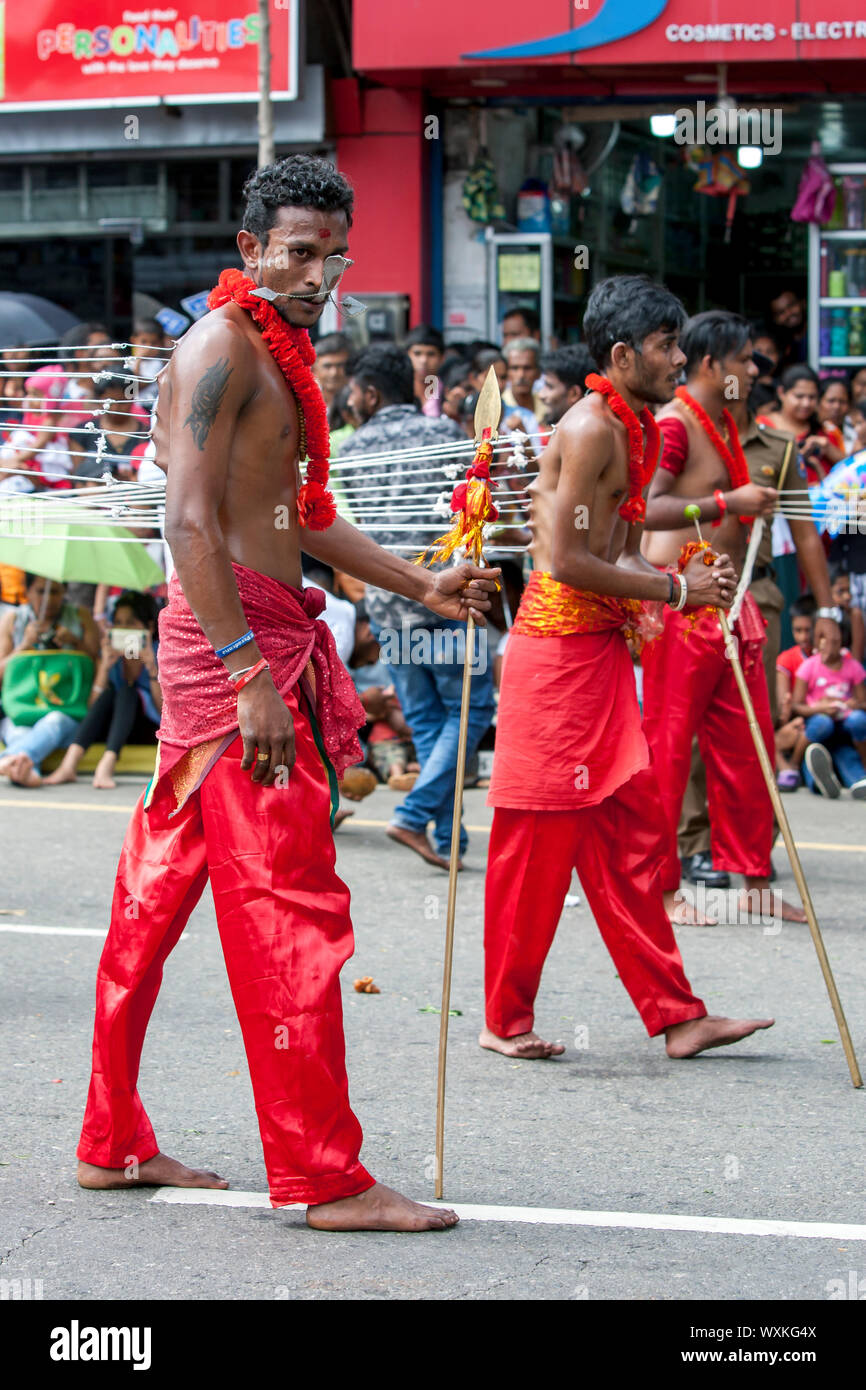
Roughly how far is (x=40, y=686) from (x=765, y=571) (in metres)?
4.41

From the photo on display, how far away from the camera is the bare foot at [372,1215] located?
3.61 metres

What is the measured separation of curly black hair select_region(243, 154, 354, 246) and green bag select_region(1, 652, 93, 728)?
6.72m

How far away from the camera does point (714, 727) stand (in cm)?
669

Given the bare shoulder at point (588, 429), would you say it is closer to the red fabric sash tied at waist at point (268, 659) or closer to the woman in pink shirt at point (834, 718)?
the red fabric sash tied at waist at point (268, 659)

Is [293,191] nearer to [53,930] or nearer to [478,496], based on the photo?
[478,496]

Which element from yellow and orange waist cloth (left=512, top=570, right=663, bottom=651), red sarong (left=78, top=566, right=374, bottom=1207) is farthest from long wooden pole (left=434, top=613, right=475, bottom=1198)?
yellow and orange waist cloth (left=512, top=570, right=663, bottom=651)

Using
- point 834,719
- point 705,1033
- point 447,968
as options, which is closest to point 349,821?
point 834,719

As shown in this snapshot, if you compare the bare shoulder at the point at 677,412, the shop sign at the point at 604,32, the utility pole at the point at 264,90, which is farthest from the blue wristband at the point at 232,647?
the shop sign at the point at 604,32

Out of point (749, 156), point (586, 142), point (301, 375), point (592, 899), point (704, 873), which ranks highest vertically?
point (586, 142)

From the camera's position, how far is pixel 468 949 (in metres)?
6.33

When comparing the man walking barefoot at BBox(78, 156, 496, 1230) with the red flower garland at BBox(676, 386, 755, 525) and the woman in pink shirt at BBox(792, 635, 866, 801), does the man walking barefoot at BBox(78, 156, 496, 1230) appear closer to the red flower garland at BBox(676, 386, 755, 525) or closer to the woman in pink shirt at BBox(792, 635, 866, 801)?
the red flower garland at BBox(676, 386, 755, 525)

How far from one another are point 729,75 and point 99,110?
16.9 feet

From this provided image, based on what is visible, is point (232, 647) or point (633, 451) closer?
point (232, 647)

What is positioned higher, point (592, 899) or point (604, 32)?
point (604, 32)
